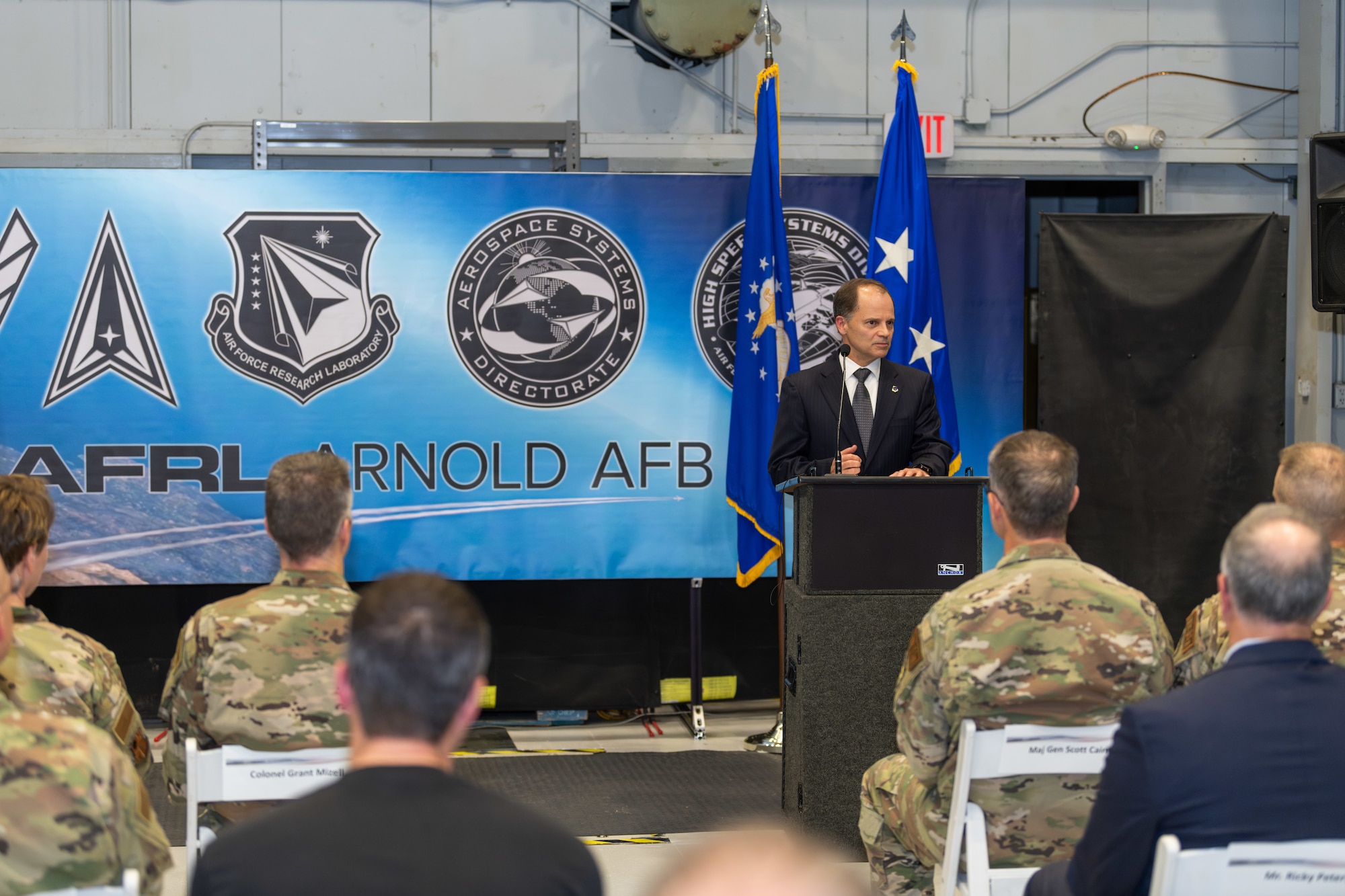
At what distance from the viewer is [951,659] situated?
2369 mm

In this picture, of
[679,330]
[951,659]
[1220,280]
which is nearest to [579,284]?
[679,330]

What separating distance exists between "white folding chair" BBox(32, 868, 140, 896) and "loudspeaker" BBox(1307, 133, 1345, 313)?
4.91 meters

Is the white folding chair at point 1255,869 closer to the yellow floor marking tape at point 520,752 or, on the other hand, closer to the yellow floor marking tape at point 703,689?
the yellow floor marking tape at point 520,752

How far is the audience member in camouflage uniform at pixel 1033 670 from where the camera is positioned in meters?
2.32

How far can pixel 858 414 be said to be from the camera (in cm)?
434

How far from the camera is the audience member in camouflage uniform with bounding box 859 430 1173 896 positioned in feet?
7.61

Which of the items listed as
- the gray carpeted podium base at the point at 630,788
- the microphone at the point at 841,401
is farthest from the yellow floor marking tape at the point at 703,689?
the microphone at the point at 841,401

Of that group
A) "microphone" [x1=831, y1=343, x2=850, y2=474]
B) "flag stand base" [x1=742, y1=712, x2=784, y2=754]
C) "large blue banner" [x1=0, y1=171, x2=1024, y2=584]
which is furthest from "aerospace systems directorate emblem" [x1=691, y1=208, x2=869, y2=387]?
"flag stand base" [x1=742, y1=712, x2=784, y2=754]

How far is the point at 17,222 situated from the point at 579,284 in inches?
88.5

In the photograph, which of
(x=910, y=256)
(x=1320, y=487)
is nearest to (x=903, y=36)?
(x=910, y=256)

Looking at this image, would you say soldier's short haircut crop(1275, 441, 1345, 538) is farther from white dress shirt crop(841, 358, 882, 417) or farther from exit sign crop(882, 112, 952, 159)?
exit sign crop(882, 112, 952, 159)

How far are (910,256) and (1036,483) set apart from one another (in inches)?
116

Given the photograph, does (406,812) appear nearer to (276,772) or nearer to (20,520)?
(276,772)

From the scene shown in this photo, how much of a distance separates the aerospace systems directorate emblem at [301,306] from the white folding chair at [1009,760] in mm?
3607
